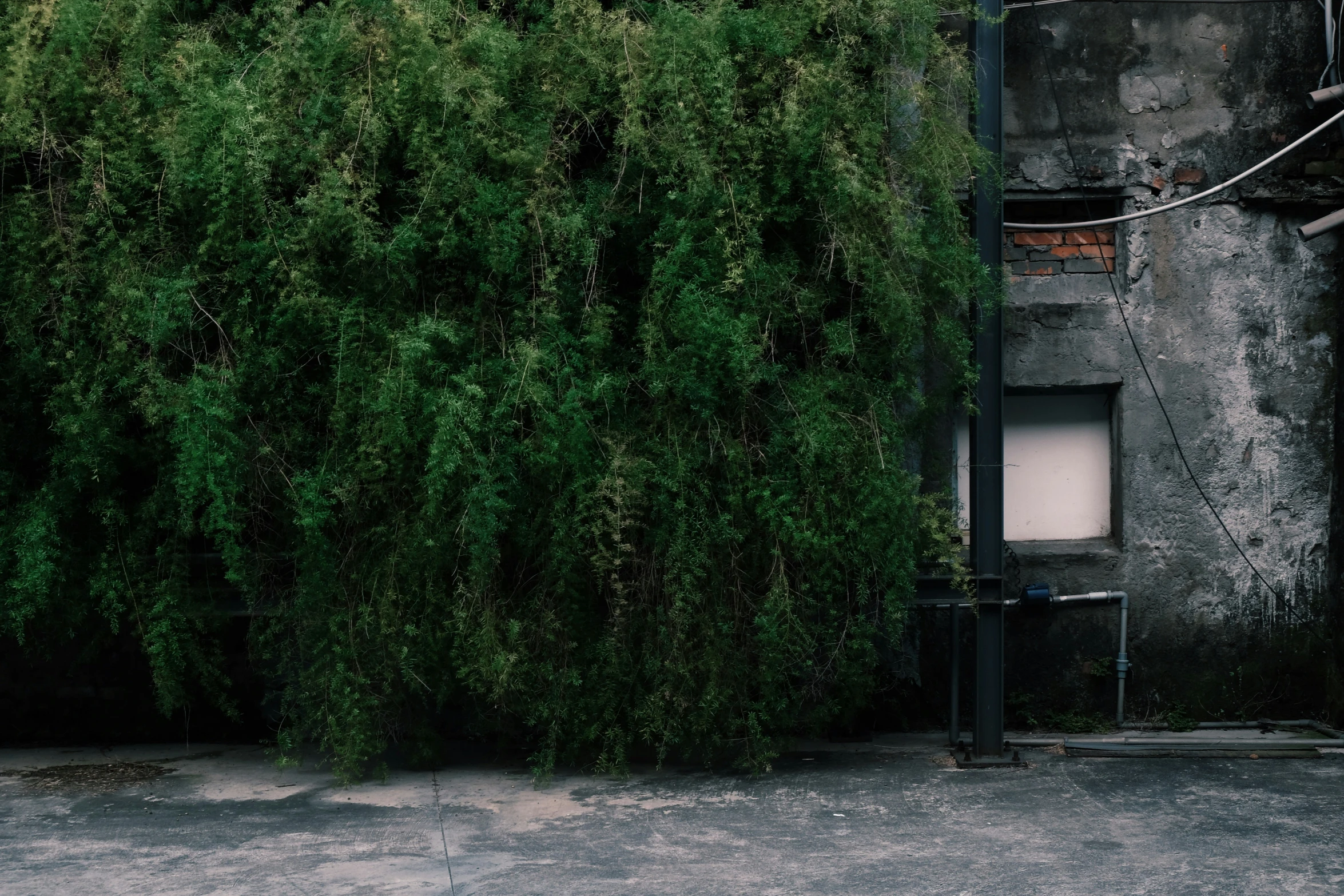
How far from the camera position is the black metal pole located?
6582mm

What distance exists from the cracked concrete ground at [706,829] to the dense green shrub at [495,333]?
412 mm

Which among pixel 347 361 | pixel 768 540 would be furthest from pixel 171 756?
pixel 768 540

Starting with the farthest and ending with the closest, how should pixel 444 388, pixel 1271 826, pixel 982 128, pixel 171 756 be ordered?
pixel 171 756 < pixel 982 128 < pixel 444 388 < pixel 1271 826

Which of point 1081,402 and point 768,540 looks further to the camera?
point 1081,402

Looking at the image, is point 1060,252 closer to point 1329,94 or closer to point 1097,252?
point 1097,252

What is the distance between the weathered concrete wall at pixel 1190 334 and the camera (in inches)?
288

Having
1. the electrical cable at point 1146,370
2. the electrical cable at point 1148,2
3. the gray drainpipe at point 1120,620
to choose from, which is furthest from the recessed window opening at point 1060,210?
the gray drainpipe at point 1120,620

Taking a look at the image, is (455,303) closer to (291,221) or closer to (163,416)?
(291,221)

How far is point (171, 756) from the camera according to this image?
23.5 ft

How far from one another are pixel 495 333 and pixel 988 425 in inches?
104

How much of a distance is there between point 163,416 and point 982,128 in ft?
14.6

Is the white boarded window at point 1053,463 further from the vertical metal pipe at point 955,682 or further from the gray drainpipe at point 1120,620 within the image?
the vertical metal pipe at point 955,682

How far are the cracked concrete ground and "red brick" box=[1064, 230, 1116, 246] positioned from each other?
3.01 m

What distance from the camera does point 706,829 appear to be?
223 inches
